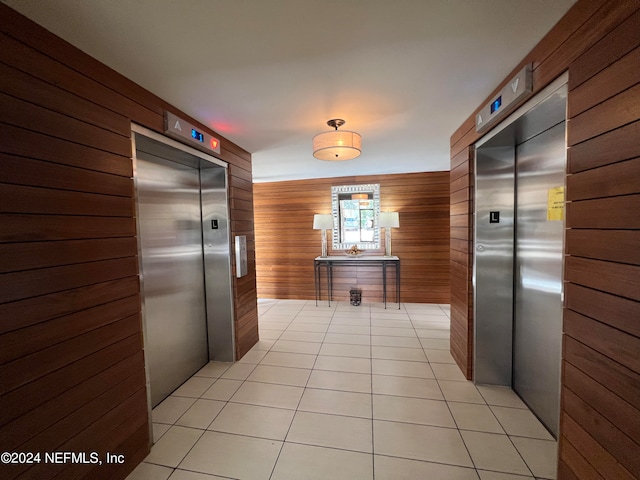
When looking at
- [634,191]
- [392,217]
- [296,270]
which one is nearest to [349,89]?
[634,191]

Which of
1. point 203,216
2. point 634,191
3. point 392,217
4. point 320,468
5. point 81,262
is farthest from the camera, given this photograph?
point 392,217

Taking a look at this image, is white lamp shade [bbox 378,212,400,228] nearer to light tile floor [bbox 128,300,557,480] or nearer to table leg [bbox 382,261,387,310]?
table leg [bbox 382,261,387,310]

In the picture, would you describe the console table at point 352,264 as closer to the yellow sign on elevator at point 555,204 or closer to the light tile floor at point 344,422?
the light tile floor at point 344,422

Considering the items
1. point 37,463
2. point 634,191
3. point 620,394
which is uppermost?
point 634,191

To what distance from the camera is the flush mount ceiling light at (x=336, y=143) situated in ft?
7.09

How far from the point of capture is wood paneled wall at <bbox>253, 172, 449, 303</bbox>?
486 centimetres

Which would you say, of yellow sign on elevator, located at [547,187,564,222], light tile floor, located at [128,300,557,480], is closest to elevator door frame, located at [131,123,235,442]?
light tile floor, located at [128,300,557,480]

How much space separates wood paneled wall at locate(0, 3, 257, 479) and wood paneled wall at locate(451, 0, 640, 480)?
237cm

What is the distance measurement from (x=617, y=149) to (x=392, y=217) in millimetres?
3736

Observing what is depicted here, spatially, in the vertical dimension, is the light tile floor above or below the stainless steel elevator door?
below

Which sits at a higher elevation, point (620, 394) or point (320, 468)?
point (620, 394)

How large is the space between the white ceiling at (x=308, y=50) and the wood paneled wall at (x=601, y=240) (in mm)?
304

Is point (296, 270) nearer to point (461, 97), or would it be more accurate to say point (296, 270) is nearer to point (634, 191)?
point (461, 97)

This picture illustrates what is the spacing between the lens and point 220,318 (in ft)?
9.46
